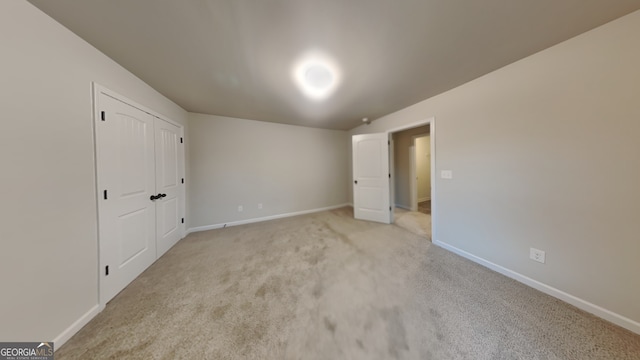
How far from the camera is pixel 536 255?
172cm

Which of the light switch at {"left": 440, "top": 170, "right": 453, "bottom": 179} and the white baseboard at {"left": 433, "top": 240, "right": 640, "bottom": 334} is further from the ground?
the light switch at {"left": 440, "top": 170, "right": 453, "bottom": 179}

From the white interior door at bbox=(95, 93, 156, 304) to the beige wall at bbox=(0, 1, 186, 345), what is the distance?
0.09 m

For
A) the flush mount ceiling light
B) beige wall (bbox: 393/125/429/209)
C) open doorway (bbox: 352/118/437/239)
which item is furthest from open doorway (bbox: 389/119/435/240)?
the flush mount ceiling light

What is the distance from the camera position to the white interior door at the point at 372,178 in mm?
3578

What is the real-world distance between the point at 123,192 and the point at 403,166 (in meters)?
5.40

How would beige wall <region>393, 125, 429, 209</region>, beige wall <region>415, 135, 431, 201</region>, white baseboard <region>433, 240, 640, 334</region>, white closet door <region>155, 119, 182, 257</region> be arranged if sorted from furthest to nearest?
beige wall <region>415, 135, 431, 201</region>, beige wall <region>393, 125, 429, 209</region>, white closet door <region>155, 119, 182, 257</region>, white baseboard <region>433, 240, 640, 334</region>

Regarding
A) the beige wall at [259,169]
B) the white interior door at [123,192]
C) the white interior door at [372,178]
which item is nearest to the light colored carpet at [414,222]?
the white interior door at [372,178]

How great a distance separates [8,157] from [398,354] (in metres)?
2.68

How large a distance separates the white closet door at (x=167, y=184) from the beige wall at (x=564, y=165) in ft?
13.7

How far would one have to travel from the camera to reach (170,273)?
2033mm

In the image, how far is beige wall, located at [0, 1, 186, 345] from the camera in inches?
39.9

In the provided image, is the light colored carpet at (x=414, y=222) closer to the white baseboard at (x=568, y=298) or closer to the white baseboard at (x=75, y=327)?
the white baseboard at (x=568, y=298)

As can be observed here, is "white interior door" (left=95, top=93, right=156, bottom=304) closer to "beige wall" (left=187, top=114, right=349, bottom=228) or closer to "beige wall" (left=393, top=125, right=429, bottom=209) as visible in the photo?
"beige wall" (left=187, top=114, right=349, bottom=228)

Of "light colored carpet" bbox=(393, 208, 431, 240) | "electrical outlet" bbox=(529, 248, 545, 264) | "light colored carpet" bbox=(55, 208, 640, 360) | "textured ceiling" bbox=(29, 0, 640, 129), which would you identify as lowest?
"light colored carpet" bbox=(55, 208, 640, 360)
